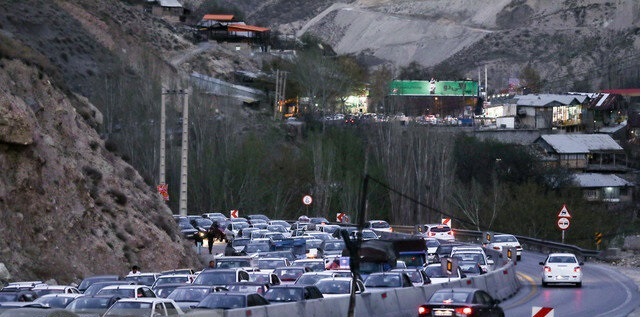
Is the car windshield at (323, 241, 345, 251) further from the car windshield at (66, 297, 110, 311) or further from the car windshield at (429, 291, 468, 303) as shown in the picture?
the car windshield at (66, 297, 110, 311)

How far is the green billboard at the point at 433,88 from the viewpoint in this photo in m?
188

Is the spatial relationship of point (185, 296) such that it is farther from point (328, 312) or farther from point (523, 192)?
point (523, 192)

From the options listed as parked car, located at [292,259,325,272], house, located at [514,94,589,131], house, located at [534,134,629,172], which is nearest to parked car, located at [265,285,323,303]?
parked car, located at [292,259,325,272]

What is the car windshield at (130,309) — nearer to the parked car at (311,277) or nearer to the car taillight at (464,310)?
the car taillight at (464,310)

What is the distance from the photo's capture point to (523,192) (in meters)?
105

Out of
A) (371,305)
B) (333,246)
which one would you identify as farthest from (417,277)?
(333,246)

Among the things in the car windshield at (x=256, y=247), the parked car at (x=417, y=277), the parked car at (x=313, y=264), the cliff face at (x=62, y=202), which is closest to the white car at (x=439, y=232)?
the car windshield at (x=256, y=247)

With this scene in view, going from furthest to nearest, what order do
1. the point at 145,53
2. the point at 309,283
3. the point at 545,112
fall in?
the point at 545,112, the point at 145,53, the point at 309,283

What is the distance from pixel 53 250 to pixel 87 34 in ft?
234

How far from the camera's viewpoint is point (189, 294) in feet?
106

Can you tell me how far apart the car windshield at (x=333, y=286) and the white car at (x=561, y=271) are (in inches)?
662

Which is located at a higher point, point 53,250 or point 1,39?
point 1,39

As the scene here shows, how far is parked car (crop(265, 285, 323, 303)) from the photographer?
32.8 metres

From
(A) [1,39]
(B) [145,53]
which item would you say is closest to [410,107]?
(B) [145,53]
